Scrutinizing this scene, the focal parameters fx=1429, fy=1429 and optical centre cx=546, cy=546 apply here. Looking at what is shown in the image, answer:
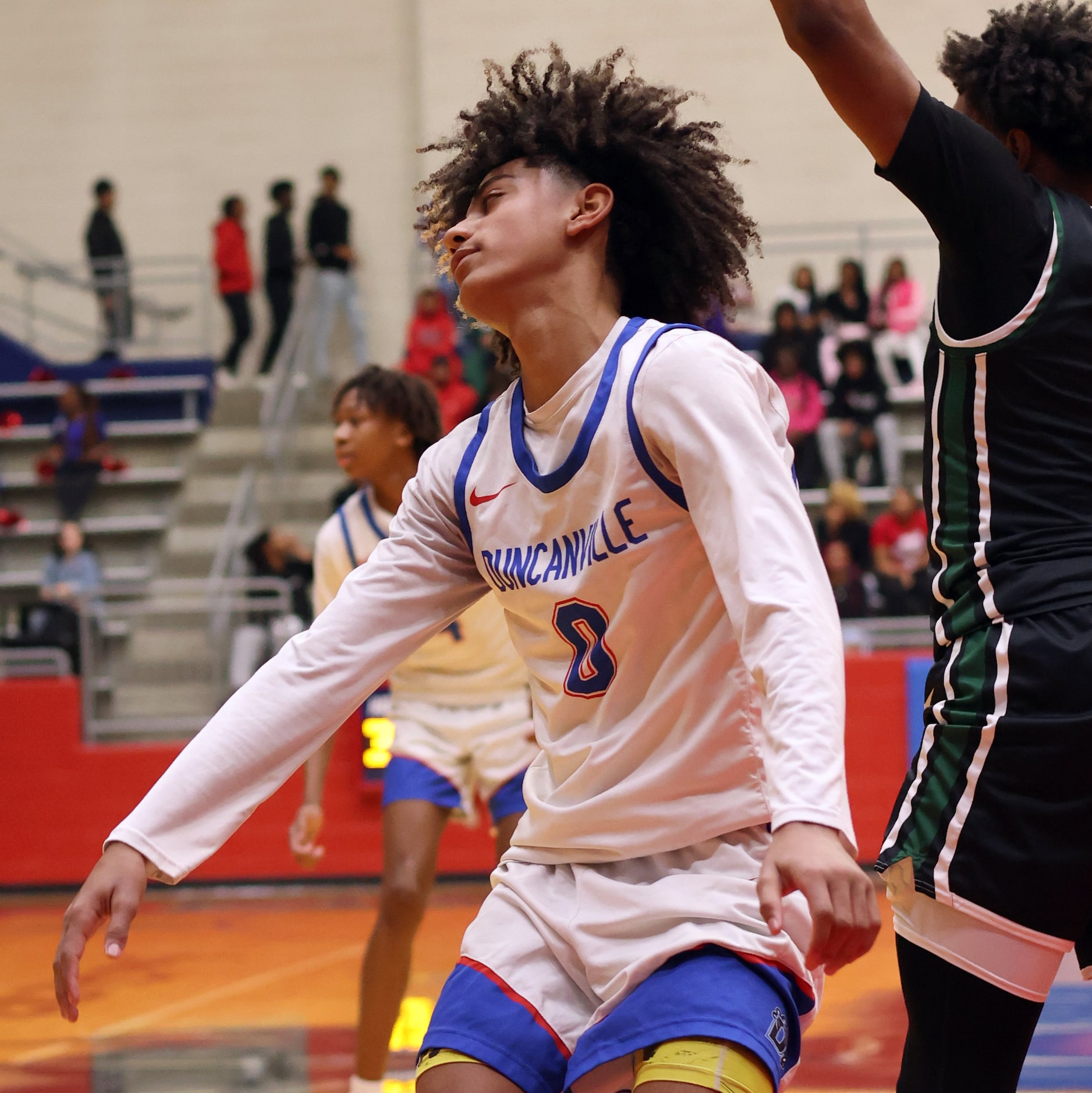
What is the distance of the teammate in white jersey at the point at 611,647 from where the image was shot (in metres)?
1.80

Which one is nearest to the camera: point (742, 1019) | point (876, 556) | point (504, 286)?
point (742, 1019)

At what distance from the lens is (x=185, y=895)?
340 inches

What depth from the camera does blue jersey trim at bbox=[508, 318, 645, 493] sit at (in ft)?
6.86

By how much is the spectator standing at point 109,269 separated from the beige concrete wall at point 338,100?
2.11ft

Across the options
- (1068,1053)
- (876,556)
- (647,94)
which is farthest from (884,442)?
(647,94)

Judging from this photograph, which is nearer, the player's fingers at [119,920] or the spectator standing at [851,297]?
the player's fingers at [119,920]

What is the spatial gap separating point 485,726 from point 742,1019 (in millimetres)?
2753

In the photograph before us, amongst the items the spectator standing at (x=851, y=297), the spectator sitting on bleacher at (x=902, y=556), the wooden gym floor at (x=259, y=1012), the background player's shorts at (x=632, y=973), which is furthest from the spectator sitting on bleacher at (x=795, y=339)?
the background player's shorts at (x=632, y=973)

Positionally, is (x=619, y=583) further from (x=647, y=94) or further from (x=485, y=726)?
(x=485, y=726)

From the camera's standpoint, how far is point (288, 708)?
218 centimetres

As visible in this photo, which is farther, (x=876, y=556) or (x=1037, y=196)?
(x=876, y=556)

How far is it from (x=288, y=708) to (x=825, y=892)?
97cm

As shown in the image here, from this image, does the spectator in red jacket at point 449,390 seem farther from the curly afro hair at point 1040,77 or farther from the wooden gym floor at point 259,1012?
the curly afro hair at point 1040,77

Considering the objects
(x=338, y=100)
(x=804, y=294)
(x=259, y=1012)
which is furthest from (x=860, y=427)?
(x=259, y=1012)
